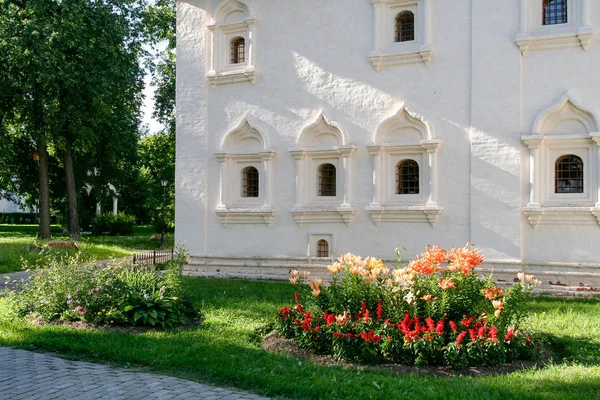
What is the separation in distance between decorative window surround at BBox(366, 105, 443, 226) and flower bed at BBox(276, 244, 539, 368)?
18.0ft

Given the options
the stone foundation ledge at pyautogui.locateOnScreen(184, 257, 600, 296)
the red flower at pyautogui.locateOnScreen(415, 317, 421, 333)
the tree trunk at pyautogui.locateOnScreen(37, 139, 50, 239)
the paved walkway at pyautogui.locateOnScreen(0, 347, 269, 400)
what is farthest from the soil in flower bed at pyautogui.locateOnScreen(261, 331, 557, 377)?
the tree trunk at pyautogui.locateOnScreen(37, 139, 50, 239)

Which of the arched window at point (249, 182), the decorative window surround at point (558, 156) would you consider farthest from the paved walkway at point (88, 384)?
the decorative window surround at point (558, 156)

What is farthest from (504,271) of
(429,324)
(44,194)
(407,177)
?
(44,194)

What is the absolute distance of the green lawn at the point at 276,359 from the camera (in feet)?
18.5

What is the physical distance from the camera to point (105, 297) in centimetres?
905

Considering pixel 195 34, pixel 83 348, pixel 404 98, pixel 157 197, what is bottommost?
pixel 83 348

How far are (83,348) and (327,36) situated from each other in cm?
971

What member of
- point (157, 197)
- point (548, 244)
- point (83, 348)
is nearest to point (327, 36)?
point (548, 244)

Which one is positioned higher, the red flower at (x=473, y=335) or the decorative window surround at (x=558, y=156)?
the decorative window surround at (x=558, y=156)

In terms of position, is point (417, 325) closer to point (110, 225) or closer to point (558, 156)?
point (558, 156)

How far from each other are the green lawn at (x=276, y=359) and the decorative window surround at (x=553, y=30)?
563cm

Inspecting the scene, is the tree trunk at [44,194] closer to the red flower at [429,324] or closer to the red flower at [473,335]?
the red flower at [429,324]

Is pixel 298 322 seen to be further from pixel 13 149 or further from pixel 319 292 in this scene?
pixel 13 149

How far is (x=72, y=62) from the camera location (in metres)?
22.7
